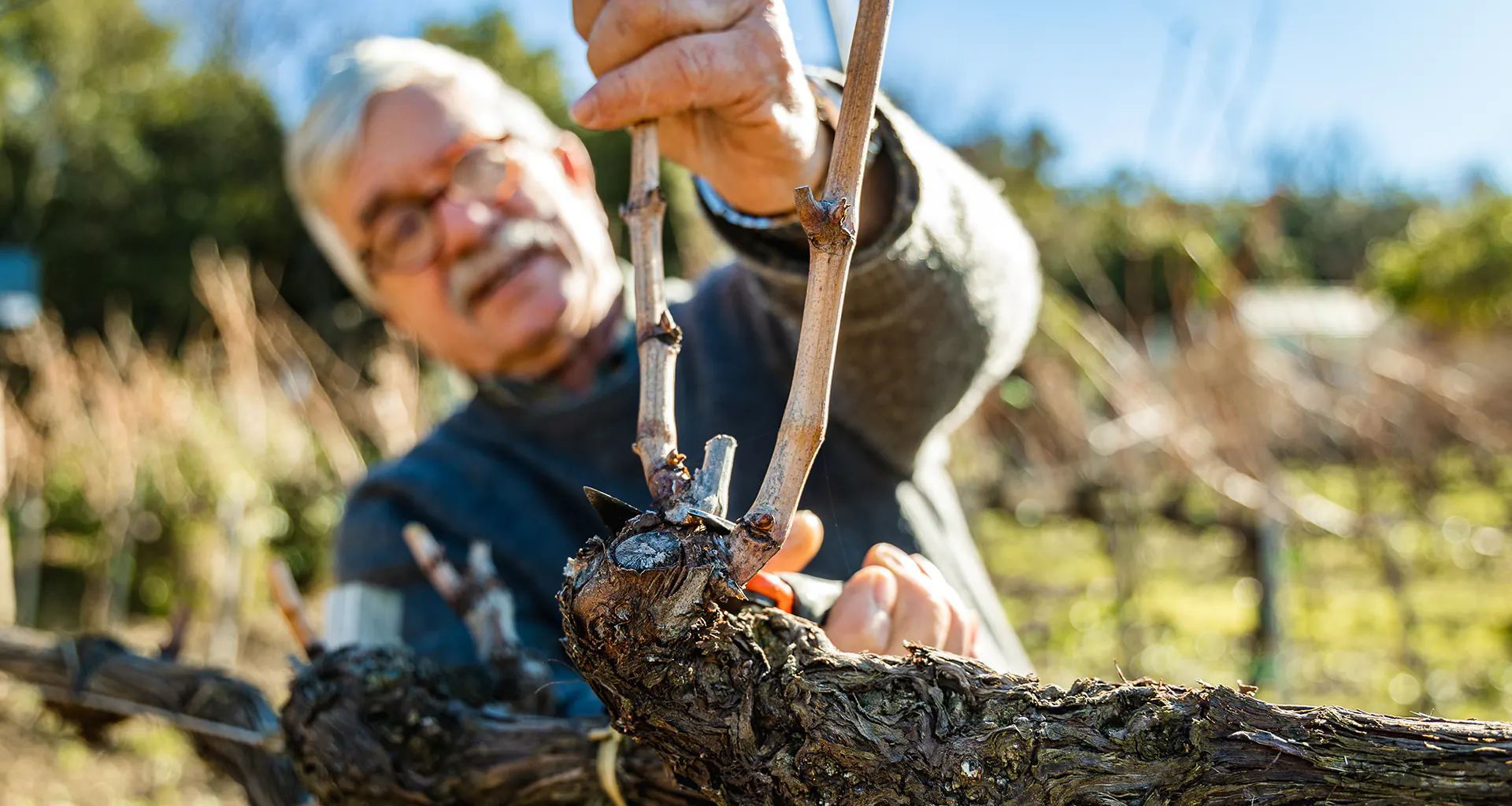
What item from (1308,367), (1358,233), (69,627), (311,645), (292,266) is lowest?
(69,627)

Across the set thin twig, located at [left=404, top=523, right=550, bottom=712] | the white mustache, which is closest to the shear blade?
thin twig, located at [left=404, top=523, right=550, bottom=712]

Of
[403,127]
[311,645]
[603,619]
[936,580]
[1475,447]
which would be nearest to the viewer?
[603,619]

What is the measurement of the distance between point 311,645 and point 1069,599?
8.04 metres

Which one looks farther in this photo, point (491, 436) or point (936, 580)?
point (491, 436)

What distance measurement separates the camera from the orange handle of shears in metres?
0.94

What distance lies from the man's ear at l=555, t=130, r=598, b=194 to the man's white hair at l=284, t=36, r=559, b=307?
1.3 inches

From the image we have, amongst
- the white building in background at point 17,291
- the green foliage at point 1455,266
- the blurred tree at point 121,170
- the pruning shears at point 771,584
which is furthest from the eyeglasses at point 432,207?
the blurred tree at point 121,170

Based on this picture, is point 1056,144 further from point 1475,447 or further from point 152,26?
point 152,26

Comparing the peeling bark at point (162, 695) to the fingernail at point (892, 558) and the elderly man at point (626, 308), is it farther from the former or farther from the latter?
the fingernail at point (892, 558)

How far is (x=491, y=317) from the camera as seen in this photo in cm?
190

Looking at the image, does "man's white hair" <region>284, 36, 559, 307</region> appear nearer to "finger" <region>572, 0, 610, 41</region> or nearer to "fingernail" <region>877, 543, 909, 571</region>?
"finger" <region>572, 0, 610, 41</region>

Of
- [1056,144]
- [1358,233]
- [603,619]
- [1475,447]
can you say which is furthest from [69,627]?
[1358,233]

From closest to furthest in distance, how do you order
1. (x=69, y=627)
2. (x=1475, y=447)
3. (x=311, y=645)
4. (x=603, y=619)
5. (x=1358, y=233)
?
(x=603, y=619), (x=311, y=645), (x=1475, y=447), (x=69, y=627), (x=1358, y=233)

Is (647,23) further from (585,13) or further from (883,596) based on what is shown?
(883,596)
